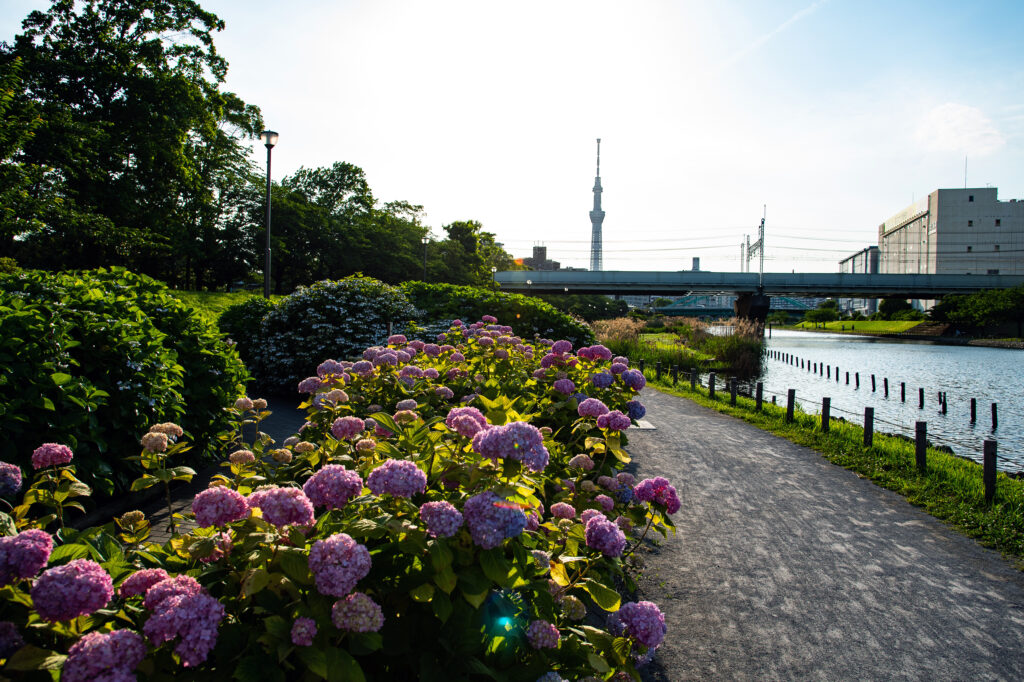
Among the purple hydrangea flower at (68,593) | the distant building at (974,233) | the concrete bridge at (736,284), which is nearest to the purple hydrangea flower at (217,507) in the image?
the purple hydrangea flower at (68,593)

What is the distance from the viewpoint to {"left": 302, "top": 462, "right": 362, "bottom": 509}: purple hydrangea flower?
76.7 inches

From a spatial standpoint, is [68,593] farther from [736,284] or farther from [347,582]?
[736,284]

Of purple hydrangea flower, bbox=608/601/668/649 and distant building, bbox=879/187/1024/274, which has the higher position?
distant building, bbox=879/187/1024/274

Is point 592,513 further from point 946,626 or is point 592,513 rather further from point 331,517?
point 946,626

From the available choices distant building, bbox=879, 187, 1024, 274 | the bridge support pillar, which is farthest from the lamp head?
distant building, bbox=879, 187, 1024, 274

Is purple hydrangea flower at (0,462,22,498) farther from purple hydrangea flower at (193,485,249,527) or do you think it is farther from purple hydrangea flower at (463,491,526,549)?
purple hydrangea flower at (463,491,526,549)

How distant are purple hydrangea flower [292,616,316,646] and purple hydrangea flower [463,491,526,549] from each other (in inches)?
21.7

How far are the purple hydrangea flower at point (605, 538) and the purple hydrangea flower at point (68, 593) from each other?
1.72 meters

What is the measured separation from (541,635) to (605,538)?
54 centimetres

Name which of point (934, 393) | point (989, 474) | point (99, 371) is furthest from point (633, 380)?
point (934, 393)

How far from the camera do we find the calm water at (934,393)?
50.8 ft

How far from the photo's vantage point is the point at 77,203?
77.4 feet

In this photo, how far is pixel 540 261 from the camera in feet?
572

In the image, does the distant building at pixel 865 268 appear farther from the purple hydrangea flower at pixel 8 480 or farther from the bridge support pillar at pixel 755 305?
the purple hydrangea flower at pixel 8 480
